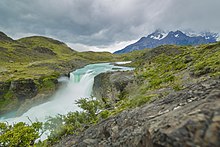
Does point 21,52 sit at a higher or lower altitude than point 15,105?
higher

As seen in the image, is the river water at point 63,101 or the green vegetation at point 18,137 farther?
the river water at point 63,101

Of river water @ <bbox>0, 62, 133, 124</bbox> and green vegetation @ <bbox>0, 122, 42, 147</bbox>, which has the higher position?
green vegetation @ <bbox>0, 122, 42, 147</bbox>

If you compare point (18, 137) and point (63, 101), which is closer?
point (18, 137)

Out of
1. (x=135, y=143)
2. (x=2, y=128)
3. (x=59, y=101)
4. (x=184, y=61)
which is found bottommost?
(x=59, y=101)

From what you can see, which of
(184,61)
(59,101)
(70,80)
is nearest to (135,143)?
(184,61)

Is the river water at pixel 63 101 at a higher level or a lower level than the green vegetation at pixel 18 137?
lower

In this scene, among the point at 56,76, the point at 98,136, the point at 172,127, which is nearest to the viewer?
the point at 172,127

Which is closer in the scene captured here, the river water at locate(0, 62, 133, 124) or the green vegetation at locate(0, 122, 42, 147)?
the green vegetation at locate(0, 122, 42, 147)

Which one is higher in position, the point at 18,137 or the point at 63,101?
the point at 18,137

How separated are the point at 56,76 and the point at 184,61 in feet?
187

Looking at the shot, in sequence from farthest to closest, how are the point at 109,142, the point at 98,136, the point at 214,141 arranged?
1. the point at 98,136
2. the point at 109,142
3. the point at 214,141

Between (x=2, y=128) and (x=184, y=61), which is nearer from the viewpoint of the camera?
(x=2, y=128)

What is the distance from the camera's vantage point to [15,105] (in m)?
61.0

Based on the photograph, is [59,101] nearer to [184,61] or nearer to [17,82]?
[17,82]
